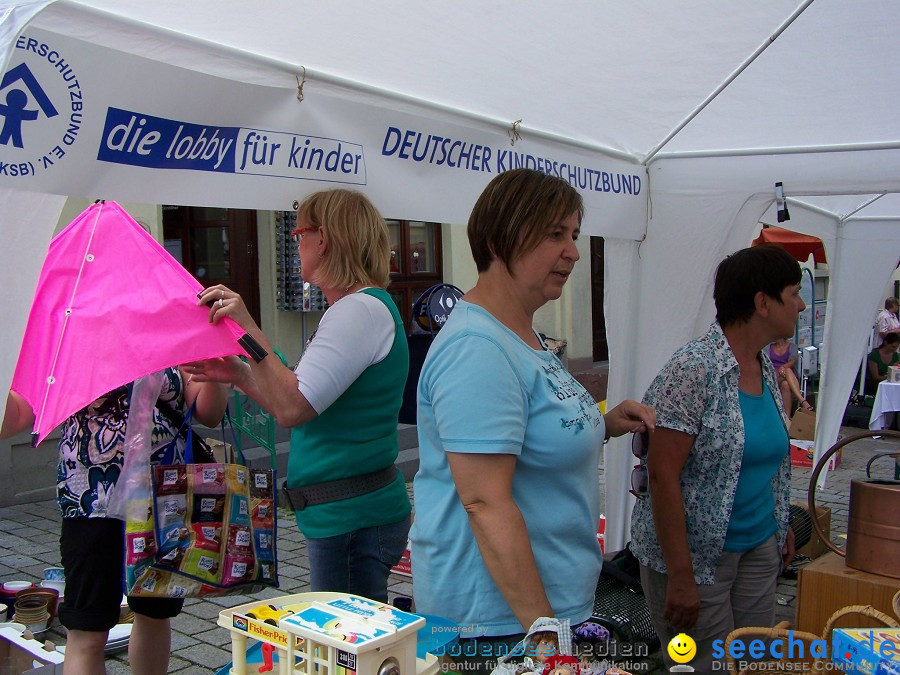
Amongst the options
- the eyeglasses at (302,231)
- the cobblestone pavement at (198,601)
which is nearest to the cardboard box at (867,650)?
the cobblestone pavement at (198,601)

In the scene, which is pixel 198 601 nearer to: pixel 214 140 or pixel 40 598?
pixel 40 598

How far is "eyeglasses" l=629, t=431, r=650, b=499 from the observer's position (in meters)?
2.50

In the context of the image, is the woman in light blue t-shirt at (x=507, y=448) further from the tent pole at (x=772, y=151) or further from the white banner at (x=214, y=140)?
the tent pole at (x=772, y=151)

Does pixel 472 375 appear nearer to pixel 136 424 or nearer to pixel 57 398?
pixel 57 398

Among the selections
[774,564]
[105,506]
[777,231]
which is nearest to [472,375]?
[105,506]

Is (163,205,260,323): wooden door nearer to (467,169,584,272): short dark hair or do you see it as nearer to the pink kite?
the pink kite

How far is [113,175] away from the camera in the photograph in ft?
6.37

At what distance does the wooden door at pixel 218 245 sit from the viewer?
8461 millimetres

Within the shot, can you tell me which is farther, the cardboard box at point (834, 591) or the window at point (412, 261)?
the window at point (412, 261)

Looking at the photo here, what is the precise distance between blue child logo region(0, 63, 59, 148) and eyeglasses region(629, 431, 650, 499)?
183 cm

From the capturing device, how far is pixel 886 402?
9.47m

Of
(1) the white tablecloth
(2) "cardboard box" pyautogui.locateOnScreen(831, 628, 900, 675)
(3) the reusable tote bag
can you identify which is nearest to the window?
(1) the white tablecloth

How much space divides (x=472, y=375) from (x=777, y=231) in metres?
7.75

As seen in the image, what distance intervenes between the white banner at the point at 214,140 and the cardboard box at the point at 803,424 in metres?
8.04
